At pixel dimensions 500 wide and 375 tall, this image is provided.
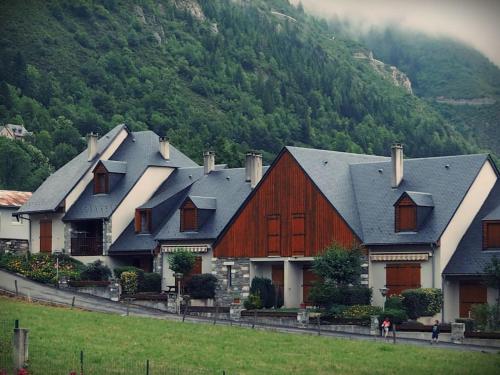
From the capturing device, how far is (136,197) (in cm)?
8350

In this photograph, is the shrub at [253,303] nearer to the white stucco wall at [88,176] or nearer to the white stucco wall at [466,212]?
the white stucco wall at [466,212]

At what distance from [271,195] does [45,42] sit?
123448mm

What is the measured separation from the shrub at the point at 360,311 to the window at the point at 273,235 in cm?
962

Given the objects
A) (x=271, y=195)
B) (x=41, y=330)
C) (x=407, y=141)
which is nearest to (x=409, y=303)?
(x=271, y=195)

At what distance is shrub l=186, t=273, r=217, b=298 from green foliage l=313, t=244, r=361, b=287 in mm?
8403

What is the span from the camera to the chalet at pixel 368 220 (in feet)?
213

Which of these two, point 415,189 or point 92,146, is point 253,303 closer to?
point 415,189

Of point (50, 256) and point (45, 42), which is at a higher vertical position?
point (45, 42)

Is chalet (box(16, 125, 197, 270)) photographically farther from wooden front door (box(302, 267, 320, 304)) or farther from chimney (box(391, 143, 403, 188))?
chimney (box(391, 143, 403, 188))

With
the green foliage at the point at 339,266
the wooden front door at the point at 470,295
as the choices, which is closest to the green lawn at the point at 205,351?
the green foliage at the point at 339,266

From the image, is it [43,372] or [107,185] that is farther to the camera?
[107,185]

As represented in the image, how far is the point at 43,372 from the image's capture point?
40125mm

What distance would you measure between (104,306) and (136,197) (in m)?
17.8

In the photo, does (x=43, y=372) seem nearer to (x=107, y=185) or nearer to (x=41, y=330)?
(x=41, y=330)
